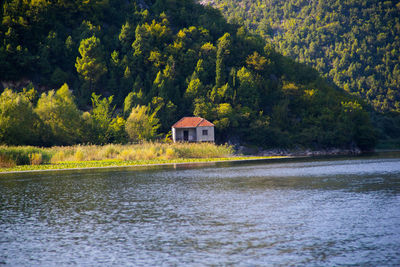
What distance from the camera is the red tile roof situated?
312 ft

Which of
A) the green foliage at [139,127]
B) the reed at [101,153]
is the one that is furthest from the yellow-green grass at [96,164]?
the green foliage at [139,127]

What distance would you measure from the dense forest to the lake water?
5960 cm

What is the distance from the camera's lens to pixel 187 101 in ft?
Answer: 355

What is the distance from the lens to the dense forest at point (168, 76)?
103 m

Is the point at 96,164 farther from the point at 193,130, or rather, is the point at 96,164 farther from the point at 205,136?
the point at 193,130

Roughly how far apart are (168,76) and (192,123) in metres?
21.1

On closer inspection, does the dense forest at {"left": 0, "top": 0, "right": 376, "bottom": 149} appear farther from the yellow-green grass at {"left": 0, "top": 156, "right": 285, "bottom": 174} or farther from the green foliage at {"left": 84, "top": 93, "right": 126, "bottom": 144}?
the yellow-green grass at {"left": 0, "top": 156, "right": 285, "bottom": 174}

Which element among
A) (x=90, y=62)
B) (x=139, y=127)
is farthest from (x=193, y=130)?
(x=90, y=62)

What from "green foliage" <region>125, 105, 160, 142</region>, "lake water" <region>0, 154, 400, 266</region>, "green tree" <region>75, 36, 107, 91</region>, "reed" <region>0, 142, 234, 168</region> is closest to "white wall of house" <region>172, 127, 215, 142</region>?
"green foliage" <region>125, 105, 160, 142</region>

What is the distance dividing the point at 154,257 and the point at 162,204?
10118 mm

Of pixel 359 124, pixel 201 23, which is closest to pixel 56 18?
pixel 201 23

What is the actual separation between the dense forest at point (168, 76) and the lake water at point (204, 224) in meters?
59.6

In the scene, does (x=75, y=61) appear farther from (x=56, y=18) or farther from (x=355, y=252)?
(x=355, y=252)

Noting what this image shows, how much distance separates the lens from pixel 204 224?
62.7ft
